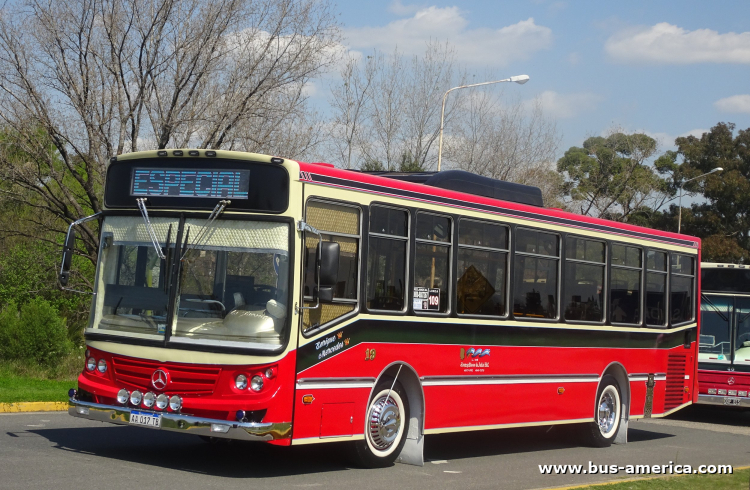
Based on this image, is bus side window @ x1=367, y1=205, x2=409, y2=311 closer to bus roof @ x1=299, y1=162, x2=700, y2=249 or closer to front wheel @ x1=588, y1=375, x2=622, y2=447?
bus roof @ x1=299, y1=162, x2=700, y2=249

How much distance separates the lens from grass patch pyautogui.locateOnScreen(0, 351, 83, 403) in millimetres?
14898

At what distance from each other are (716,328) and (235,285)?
1372 cm

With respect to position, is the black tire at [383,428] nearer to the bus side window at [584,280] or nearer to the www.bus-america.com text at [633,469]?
the www.bus-america.com text at [633,469]

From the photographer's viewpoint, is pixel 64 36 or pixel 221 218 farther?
pixel 64 36

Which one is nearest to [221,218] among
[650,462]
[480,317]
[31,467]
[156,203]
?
[156,203]

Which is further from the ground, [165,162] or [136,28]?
[136,28]

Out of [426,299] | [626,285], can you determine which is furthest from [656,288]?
[426,299]

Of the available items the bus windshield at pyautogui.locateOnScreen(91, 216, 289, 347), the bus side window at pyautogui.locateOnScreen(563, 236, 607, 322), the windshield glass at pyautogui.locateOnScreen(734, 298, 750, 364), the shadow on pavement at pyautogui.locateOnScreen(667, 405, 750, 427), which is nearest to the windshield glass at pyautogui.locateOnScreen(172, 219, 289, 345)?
the bus windshield at pyautogui.locateOnScreen(91, 216, 289, 347)

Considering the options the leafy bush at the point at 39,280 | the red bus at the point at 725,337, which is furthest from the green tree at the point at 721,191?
the leafy bush at the point at 39,280

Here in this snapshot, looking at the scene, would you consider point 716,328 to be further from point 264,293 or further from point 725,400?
point 264,293

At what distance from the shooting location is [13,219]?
23641mm

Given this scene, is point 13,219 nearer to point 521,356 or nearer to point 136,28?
point 136,28

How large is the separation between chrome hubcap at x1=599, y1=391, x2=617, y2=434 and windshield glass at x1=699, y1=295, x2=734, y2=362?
6.03m

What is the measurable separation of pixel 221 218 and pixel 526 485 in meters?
4.09
